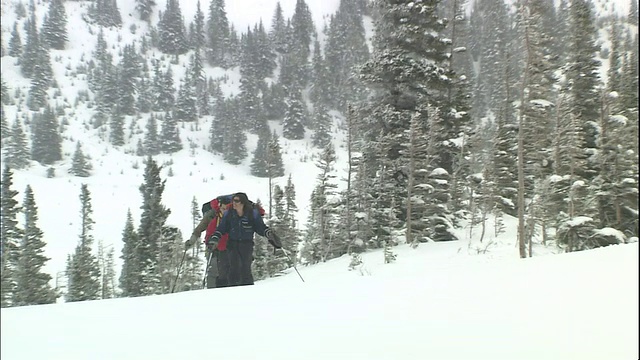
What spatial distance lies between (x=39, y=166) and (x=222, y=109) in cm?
2470

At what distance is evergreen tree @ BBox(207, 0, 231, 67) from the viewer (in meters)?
82.3

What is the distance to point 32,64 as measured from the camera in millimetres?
66562

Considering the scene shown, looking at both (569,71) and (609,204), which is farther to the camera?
(569,71)

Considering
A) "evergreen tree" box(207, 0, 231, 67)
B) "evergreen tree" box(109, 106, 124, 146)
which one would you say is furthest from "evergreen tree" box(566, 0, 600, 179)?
"evergreen tree" box(207, 0, 231, 67)

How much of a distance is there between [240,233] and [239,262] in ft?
1.46

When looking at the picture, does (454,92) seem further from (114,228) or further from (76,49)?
(76,49)

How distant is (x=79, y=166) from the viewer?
49500mm

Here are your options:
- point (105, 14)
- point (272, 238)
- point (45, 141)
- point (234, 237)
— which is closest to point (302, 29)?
point (105, 14)

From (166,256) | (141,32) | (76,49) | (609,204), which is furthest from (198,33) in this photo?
(609,204)

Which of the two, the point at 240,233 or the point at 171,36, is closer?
the point at 240,233

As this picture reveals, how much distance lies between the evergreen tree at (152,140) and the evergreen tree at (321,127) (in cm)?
2179

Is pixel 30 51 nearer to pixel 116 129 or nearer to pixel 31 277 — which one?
pixel 116 129

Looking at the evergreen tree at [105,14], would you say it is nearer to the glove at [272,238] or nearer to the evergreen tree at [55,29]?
the evergreen tree at [55,29]

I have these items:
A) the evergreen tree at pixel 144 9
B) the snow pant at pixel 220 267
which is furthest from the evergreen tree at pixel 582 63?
the evergreen tree at pixel 144 9
